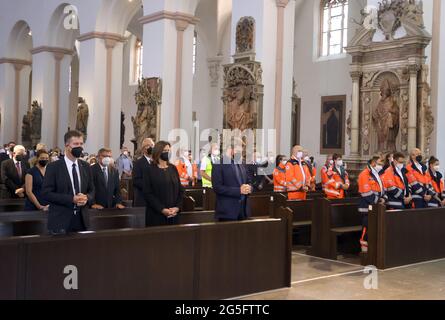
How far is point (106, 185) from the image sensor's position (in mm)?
8375

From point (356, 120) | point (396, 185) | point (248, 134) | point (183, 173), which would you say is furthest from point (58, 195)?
point (356, 120)

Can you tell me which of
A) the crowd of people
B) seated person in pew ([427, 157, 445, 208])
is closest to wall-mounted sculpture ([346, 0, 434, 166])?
the crowd of people

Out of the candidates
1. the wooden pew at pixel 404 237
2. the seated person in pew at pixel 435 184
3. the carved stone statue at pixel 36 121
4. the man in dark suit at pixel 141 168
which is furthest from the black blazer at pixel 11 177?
the carved stone statue at pixel 36 121

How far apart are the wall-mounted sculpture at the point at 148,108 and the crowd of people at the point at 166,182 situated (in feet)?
16.2

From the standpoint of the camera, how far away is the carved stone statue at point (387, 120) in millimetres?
13982

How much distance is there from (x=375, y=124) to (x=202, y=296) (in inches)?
387

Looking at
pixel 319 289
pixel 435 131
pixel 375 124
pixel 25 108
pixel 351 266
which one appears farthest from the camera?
pixel 25 108

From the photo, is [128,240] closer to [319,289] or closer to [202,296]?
[202,296]

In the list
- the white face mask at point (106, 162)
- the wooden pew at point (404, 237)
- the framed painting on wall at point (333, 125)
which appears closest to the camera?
the white face mask at point (106, 162)

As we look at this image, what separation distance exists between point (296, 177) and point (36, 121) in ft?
56.4

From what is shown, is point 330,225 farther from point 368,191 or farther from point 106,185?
point 106,185

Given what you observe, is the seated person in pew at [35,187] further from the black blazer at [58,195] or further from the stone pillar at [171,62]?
the stone pillar at [171,62]

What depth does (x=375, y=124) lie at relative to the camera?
14477mm

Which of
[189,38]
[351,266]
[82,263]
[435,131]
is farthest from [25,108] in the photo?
[82,263]
